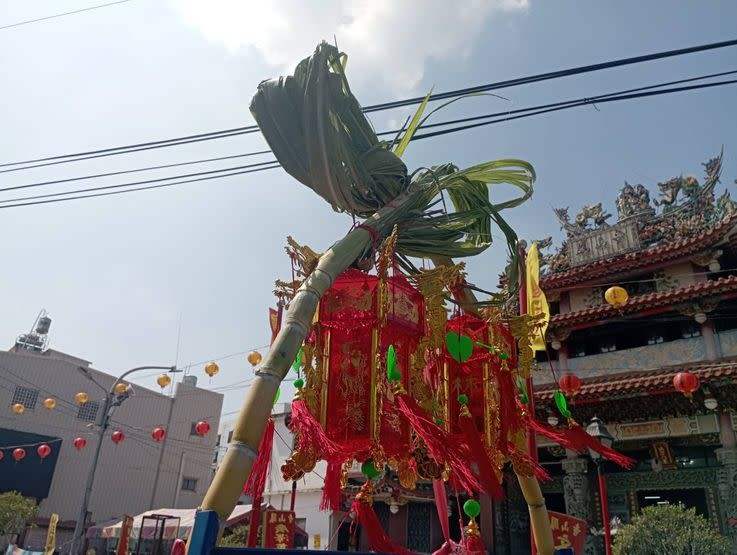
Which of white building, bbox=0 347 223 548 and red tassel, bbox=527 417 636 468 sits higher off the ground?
white building, bbox=0 347 223 548

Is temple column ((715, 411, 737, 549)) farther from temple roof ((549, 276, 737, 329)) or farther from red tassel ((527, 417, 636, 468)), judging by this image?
red tassel ((527, 417, 636, 468))

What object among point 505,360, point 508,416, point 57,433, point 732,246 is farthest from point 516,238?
point 57,433

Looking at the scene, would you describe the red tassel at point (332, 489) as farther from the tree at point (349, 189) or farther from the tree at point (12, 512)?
the tree at point (12, 512)

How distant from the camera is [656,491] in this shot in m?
16.7

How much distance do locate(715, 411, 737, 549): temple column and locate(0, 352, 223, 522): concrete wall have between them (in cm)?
2721

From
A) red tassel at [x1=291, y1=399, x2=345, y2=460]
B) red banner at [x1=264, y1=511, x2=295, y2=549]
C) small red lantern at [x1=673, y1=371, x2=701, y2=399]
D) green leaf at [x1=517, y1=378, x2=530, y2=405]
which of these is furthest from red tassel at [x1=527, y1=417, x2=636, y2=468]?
red banner at [x1=264, y1=511, x2=295, y2=549]

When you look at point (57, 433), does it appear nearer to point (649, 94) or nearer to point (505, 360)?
point (505, 360)

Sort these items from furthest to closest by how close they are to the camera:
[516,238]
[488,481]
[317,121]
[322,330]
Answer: [516,238] → [322,330] → [317,121] → [488,481]

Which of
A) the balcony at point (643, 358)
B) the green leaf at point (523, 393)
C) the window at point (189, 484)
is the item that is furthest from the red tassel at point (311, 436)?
the window at point (189, 484)

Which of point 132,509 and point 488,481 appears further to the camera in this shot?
point 132,509

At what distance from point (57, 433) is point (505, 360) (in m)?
28.2

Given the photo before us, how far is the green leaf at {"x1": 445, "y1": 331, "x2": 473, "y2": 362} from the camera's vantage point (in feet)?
21.9

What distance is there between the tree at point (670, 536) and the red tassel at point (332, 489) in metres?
8.58

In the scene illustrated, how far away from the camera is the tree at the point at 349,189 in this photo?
4.64 meters
